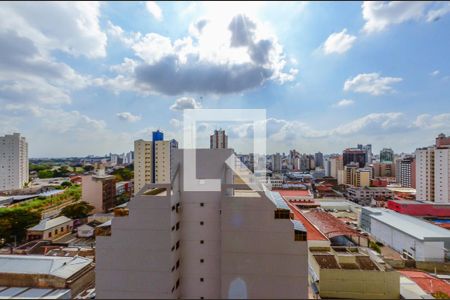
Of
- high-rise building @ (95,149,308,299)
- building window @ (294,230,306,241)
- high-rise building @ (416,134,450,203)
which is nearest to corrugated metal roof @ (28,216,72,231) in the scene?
high-rise building @ (95,149,308,299)

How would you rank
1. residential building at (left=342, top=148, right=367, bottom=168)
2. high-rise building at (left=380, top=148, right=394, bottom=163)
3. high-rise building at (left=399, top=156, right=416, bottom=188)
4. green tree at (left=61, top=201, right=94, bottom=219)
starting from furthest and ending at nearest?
high-rise building at (left=380, top=148, right=394, bottom=163) < residential building at (left=342, top=148, right=367, bottom=168) < high-rise building at (left=399, top=156, right=416, bottom=188) < green tree at (left=61, top=201, right=94, bottom=219)

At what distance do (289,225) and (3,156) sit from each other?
49.1 metres

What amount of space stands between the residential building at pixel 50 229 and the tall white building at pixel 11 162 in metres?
27.4

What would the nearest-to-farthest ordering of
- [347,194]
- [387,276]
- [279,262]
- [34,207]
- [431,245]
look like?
[279,262] < [387,276] < [431,245] < [34,207] < [347,194]

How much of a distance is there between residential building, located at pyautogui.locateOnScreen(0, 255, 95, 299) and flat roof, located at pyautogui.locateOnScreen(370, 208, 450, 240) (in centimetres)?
1858

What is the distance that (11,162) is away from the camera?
128 ft

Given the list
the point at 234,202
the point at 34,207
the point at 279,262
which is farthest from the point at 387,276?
the point at 34,207

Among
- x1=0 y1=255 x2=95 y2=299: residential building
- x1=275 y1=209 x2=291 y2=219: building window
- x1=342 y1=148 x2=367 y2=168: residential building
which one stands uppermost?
x1=342 y1=148 x2=367 y2=168: residential building

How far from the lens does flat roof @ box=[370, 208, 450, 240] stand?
49.1ft

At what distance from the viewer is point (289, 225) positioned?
661 cm

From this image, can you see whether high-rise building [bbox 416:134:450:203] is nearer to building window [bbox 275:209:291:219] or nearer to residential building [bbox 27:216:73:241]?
building window [bbox 275:209:291:219]

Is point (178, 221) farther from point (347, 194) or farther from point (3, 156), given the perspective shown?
point (3, 156)

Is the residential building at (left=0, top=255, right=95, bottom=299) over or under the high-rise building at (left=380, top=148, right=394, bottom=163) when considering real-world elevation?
under

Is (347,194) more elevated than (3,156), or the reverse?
(3,156)
